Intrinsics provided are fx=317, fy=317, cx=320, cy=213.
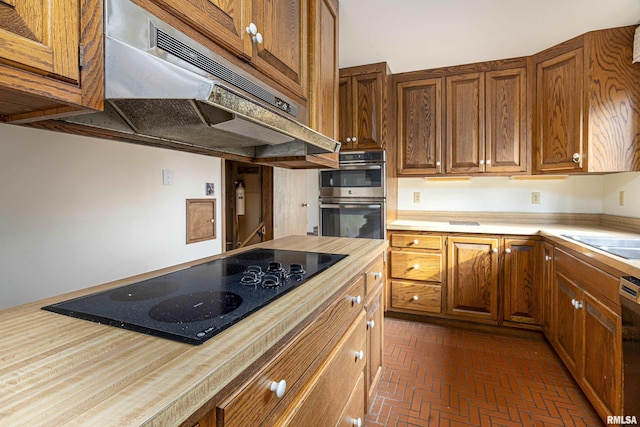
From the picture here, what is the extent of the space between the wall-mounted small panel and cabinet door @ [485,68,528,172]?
242 centimetres

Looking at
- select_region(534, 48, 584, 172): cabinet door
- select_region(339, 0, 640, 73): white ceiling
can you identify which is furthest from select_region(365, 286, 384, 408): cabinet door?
select_region(534, 48, 584, 172): cabinet door

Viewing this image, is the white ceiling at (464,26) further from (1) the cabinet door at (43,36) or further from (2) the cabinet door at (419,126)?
(1) the cabinet door at (43,36)

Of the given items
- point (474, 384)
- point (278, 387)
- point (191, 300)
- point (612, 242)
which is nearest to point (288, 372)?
point (278, 387)

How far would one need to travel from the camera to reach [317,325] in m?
0.90

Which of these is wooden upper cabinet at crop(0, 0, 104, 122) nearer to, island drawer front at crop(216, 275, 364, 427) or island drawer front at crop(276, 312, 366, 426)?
island drawer front at crop(216, 275, 364, 427)

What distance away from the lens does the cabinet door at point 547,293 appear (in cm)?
226

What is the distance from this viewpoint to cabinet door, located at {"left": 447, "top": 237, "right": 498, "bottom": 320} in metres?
2.59

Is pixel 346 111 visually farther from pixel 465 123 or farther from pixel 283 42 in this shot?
pixel 283 42

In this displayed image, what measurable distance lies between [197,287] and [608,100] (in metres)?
2.85

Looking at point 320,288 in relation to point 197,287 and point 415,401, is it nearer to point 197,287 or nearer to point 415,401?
point 197,287

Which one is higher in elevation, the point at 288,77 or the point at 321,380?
the point at 288,77

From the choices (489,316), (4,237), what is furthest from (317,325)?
(489,316)

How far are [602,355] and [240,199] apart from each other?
3.50m

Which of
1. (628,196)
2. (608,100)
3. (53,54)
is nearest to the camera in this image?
(53,54)
